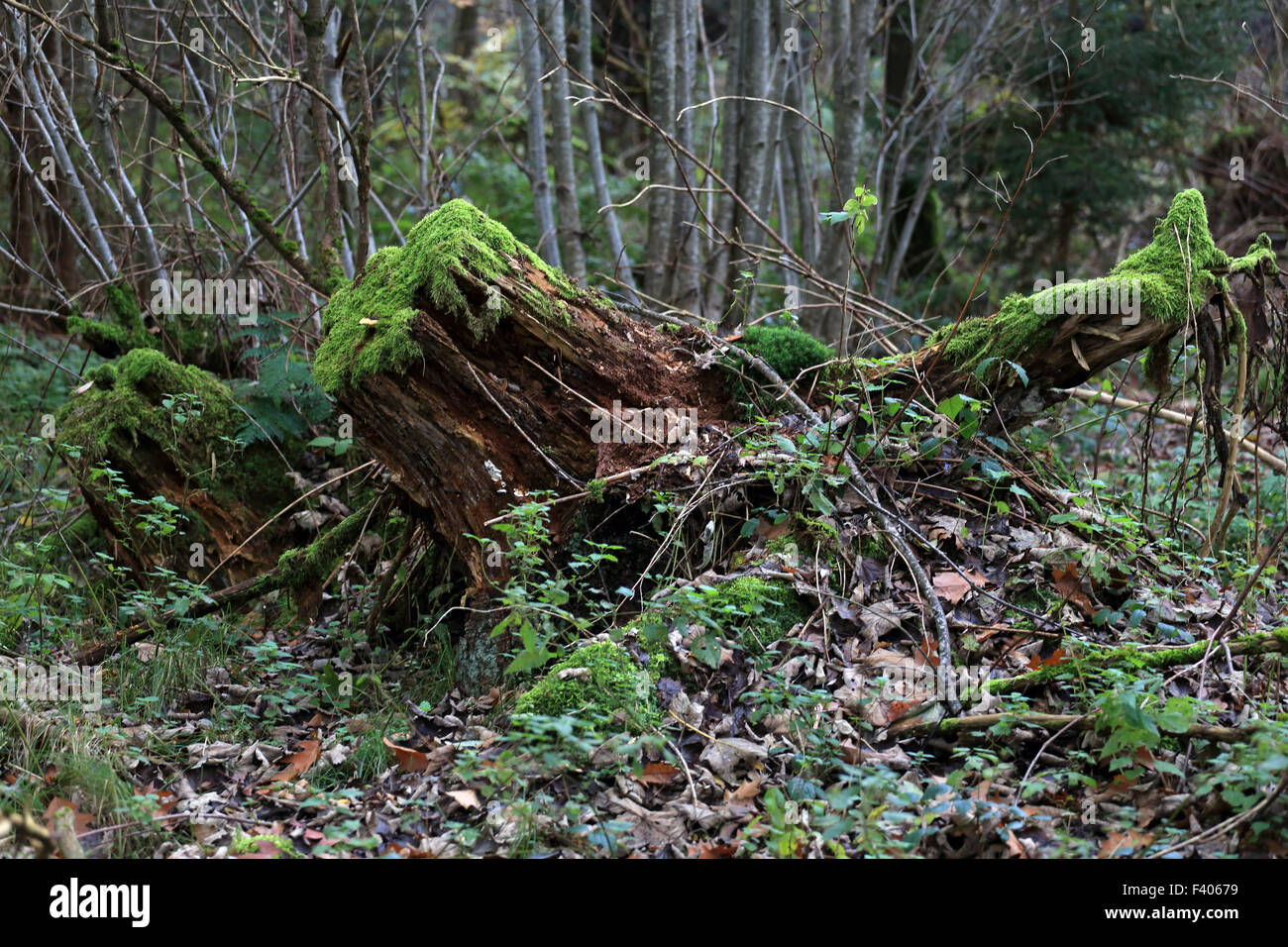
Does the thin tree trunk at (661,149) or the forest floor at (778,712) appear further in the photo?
the thin tree trunk at (661,149)

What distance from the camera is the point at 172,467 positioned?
17.9 ft

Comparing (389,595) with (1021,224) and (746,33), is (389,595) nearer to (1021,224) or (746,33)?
(746,33)

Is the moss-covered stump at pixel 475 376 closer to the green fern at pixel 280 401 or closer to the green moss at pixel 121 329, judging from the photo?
the green fern at pixel 280 401

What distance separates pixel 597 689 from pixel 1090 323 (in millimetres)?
2780

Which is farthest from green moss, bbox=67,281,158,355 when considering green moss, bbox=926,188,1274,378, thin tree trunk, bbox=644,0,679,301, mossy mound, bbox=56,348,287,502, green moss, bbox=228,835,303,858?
green moss, bbox=926,188,1274,378

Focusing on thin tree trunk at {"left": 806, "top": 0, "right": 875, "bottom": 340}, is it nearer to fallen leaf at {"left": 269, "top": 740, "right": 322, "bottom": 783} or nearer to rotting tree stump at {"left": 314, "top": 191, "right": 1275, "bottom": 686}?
rotting tree stump at {"left": 314, "top": 191, "right": 1275, "bottom": 686}

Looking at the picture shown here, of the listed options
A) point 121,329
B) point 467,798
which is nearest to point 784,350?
point 467,798

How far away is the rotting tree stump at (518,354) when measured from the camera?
4148mm

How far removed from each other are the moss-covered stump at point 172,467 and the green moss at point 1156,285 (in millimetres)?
3965

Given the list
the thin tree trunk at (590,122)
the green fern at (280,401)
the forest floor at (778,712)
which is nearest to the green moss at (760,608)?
the forest floor at (778,712)

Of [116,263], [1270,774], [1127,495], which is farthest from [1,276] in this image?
[1270,774]

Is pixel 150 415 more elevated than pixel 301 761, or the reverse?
pixel 150 415

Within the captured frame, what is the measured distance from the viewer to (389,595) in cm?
486

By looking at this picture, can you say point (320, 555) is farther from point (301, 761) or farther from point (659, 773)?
point (659, 773)
